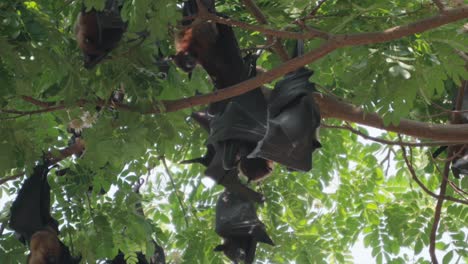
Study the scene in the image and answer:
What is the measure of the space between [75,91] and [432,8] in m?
1.73

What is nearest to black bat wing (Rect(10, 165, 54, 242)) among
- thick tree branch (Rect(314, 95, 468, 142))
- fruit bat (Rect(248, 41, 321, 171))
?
fruit bat (Rect(248, 41, 321, 171))

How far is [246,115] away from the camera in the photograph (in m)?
4.90

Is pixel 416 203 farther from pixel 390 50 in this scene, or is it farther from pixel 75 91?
pixel 75 91

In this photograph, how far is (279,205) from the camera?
6496mm

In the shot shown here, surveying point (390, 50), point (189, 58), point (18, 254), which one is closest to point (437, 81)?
point (390, 50)

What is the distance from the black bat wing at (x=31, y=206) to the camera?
548cm

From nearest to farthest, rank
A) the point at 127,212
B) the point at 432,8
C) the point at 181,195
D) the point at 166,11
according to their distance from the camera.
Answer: the point at 166,11
the point at 432,8
the point at 127,212
the point at 181,195

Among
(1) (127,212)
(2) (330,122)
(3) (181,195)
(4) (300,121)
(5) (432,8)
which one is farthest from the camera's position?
(3) (181,195)

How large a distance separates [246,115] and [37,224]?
1513 millimetres

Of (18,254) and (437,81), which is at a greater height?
(437,81)

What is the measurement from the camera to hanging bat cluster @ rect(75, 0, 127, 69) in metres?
4.29

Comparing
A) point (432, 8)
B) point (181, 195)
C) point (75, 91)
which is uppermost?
point (432, 8)

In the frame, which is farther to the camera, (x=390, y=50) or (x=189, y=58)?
(x=189, y=58)

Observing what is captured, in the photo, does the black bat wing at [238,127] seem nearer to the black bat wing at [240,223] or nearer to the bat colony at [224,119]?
the bat colony at [224,119]
